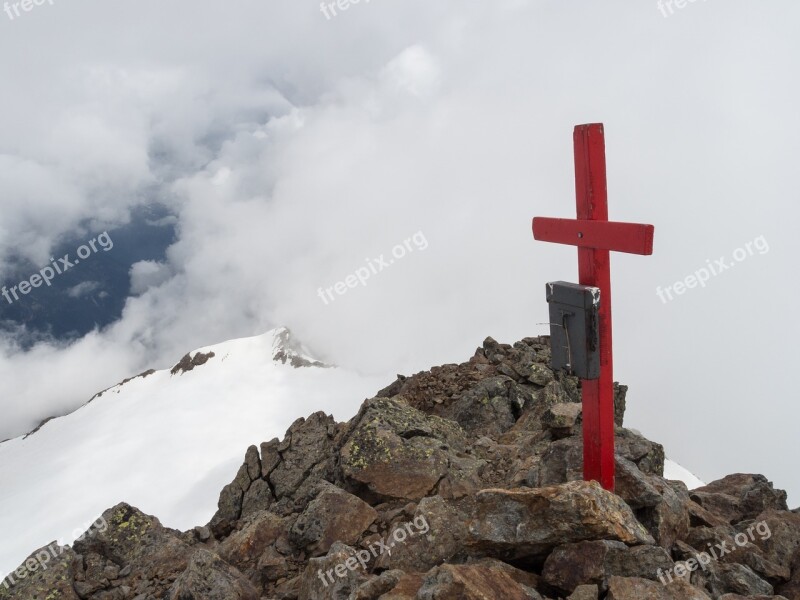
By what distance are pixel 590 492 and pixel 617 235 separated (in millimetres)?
3185

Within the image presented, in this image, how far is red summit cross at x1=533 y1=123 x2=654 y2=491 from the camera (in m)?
7.01

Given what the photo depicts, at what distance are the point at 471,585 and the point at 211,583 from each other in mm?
4453

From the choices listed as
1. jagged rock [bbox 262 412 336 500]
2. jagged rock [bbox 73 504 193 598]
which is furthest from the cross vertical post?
jagged rock [bbox 73 504 193 598]

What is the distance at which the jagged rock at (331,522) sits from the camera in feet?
32.4

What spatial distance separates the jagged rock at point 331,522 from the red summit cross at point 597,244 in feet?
13.8

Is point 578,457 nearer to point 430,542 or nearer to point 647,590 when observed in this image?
point 430,542

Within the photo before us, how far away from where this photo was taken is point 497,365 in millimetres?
19344

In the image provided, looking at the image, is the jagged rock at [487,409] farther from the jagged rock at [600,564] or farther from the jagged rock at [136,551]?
the jagged rock at [600,564]

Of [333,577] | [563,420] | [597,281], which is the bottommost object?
[333,577]

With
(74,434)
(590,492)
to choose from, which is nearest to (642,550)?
(590,492)

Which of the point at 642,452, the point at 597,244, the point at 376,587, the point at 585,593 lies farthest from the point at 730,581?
the point at 597,244

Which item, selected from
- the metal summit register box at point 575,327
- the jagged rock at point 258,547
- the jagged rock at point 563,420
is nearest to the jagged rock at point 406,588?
the metal summit register box at point 575,327

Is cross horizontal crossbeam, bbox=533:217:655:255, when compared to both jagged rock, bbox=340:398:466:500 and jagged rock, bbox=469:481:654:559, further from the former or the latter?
jagged rock, bbox=340:398:466:500

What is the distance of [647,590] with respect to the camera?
607 centimetres
